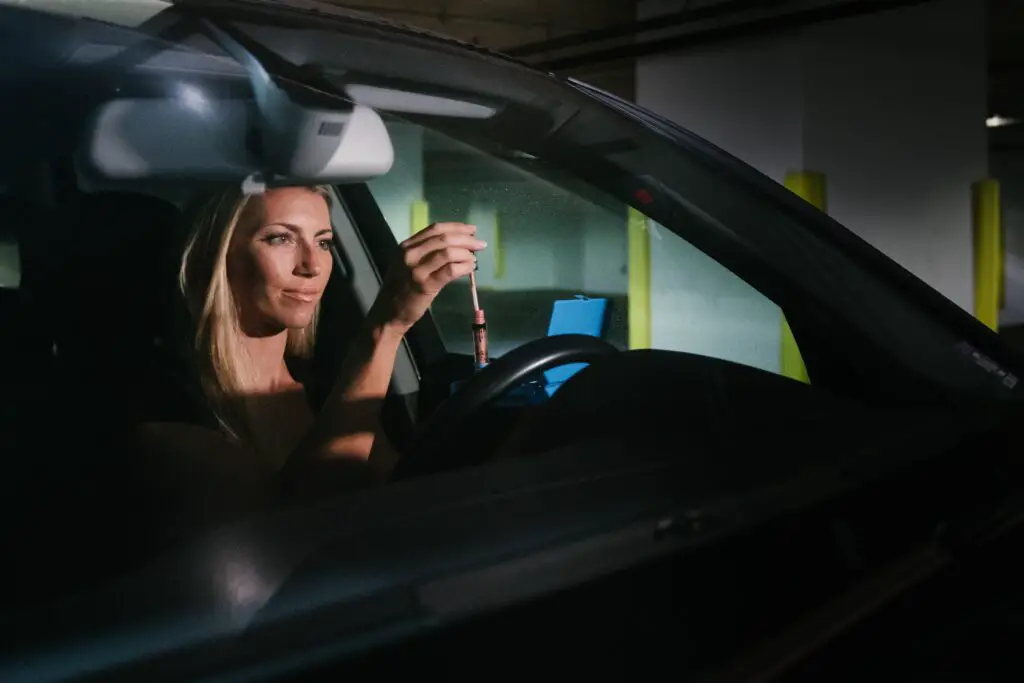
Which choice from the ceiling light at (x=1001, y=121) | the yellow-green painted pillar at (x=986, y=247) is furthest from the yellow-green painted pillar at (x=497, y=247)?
the ceiling light at (x=1001, y=121)

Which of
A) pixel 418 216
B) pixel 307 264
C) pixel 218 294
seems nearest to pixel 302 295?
pixel 307 264

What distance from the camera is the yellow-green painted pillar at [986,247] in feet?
24.7

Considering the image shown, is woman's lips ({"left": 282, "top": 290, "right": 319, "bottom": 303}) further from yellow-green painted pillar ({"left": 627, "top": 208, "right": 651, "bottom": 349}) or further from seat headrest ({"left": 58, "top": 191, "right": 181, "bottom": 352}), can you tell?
yellow-green painted pillar ({"left": 627, "top": 208, "right": 651, "bottom": 349})

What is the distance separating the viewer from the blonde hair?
120 centimetres

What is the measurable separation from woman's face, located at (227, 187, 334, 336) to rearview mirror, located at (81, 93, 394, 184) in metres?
0.05

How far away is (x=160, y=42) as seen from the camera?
1.15 metres

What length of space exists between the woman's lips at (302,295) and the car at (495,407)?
0.07 meters

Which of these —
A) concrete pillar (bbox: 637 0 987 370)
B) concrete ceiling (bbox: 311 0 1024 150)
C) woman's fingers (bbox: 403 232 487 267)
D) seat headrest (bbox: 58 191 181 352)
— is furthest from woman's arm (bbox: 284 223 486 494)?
concrete ceiling (bbox: 311 0 1024 150)

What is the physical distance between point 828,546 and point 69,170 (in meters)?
0.89

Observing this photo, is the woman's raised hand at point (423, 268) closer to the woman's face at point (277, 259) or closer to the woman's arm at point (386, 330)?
the woman's arm at point (386, 330)

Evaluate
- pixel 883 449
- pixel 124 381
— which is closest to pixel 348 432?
pixel 124 381

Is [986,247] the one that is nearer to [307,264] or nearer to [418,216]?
[418,216]

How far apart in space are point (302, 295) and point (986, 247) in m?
7.19

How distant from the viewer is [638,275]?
1.96 meters
